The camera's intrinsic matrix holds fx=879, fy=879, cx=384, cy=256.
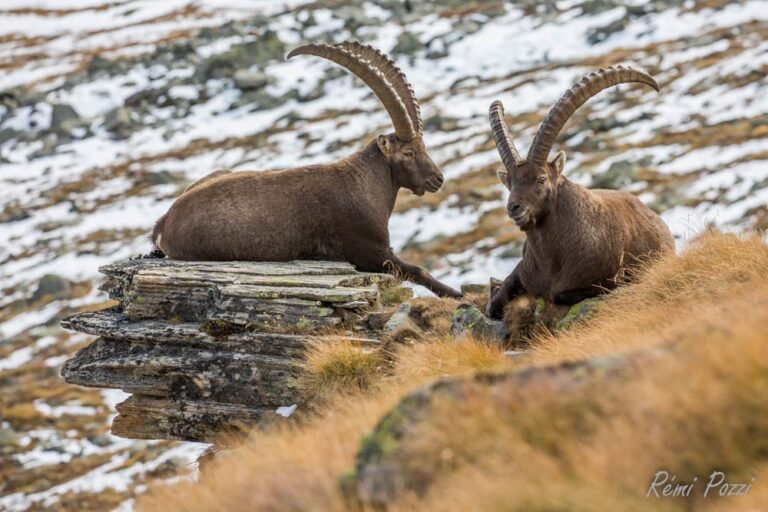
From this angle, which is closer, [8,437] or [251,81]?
A: [8,437]

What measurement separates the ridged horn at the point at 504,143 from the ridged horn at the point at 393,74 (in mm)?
2792

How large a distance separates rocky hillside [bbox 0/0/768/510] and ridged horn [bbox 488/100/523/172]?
8.50 m

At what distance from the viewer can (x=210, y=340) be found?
10445 millimetres

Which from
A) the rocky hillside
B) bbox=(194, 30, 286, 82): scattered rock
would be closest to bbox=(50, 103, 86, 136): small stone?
the rocky hillside

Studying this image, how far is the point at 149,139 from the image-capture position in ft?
159

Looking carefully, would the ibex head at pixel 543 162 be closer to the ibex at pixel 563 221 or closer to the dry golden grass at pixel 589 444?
the ibex at pixel 563 221

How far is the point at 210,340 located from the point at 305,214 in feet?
8.24

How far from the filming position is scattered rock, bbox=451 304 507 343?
A: 9.78 metres

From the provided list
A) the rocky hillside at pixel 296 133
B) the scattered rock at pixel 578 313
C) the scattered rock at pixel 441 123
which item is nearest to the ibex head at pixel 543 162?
the scattered rock at pixel 578 313

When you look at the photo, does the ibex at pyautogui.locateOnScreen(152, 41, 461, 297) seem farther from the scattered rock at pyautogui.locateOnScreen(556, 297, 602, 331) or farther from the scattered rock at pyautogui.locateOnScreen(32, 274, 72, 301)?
the scattered rock at pyautogui.locateOnScreen(32, 274, 72, 301)

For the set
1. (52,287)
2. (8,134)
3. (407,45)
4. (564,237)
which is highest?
(564,237)

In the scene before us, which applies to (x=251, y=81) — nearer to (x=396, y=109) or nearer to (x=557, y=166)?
(x=396, y=109)

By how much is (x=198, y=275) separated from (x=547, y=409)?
7315mm
